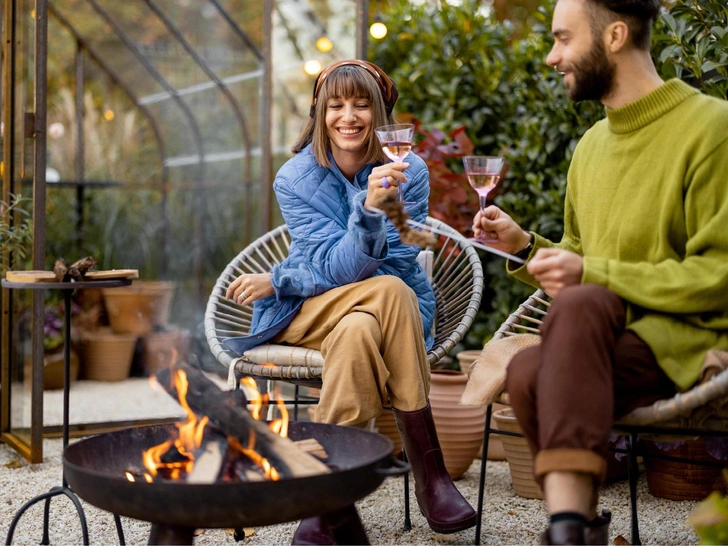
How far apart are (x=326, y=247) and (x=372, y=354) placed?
0.47 m

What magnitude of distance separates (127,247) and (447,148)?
3024mm

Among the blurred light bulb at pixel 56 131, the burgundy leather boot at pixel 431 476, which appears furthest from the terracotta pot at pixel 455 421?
the blurred light bulb at pixel 56 131

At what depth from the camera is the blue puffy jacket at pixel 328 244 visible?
8.80 feet

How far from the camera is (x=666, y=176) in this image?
6.89 ft

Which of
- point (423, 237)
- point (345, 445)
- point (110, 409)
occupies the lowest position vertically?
point (110, 409)

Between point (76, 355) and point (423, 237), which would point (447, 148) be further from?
point (76, 355)

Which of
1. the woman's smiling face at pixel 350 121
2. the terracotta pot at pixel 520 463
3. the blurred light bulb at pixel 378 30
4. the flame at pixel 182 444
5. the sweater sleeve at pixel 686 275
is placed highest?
the blurred light bulb at pixel 378 30

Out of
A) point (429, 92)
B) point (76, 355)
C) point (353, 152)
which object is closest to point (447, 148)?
point (429, 92)

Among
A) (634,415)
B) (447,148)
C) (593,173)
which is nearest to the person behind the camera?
(634,415)

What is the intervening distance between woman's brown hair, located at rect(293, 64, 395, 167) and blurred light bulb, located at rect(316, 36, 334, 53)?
1.86 meters

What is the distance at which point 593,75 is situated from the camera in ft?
7.09

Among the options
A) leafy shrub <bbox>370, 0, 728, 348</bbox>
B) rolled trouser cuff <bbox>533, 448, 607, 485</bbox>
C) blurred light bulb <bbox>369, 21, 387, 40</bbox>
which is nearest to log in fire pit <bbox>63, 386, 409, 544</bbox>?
rolled trouser cuff <bbox>533, 448, 607, 485</bbox>

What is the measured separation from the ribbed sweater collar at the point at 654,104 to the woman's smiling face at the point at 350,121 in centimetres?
91

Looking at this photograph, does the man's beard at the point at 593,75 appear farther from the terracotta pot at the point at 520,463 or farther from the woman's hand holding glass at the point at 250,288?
the terracotta pot at the point at 520,463
